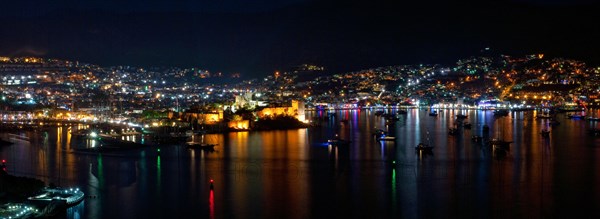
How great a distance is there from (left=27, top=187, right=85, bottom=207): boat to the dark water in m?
0.18

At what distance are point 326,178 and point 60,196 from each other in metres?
4.49

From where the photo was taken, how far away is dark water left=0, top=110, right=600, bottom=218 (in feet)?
29.5

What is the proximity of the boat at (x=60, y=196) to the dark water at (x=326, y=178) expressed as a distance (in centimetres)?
18

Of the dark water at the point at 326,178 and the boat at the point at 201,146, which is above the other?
the boat at the point at 201,146

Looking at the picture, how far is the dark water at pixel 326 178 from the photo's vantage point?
899cm

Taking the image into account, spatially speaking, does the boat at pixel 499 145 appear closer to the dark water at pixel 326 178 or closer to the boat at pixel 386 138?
the dark water at pixel 326 178

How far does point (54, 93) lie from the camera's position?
120 feet

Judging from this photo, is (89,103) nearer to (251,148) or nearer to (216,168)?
(251,148)

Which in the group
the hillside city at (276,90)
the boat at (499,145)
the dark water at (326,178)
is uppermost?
the hillside city at (276,90)

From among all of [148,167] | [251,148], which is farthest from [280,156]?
[148,167]

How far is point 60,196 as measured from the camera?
29.5 ft

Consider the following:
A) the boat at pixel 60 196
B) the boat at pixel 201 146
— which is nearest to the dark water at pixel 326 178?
the boat at pixel 60 196

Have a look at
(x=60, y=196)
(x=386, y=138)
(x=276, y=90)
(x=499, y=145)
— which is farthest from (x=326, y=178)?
(x=276, y=90)

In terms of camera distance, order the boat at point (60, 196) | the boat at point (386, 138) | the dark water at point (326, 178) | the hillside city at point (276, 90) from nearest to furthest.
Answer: the boat at point (60, 196) → the dark water at point (326, 178) → the boat at point (386, 138) → the hillside city at point (276, 90)
